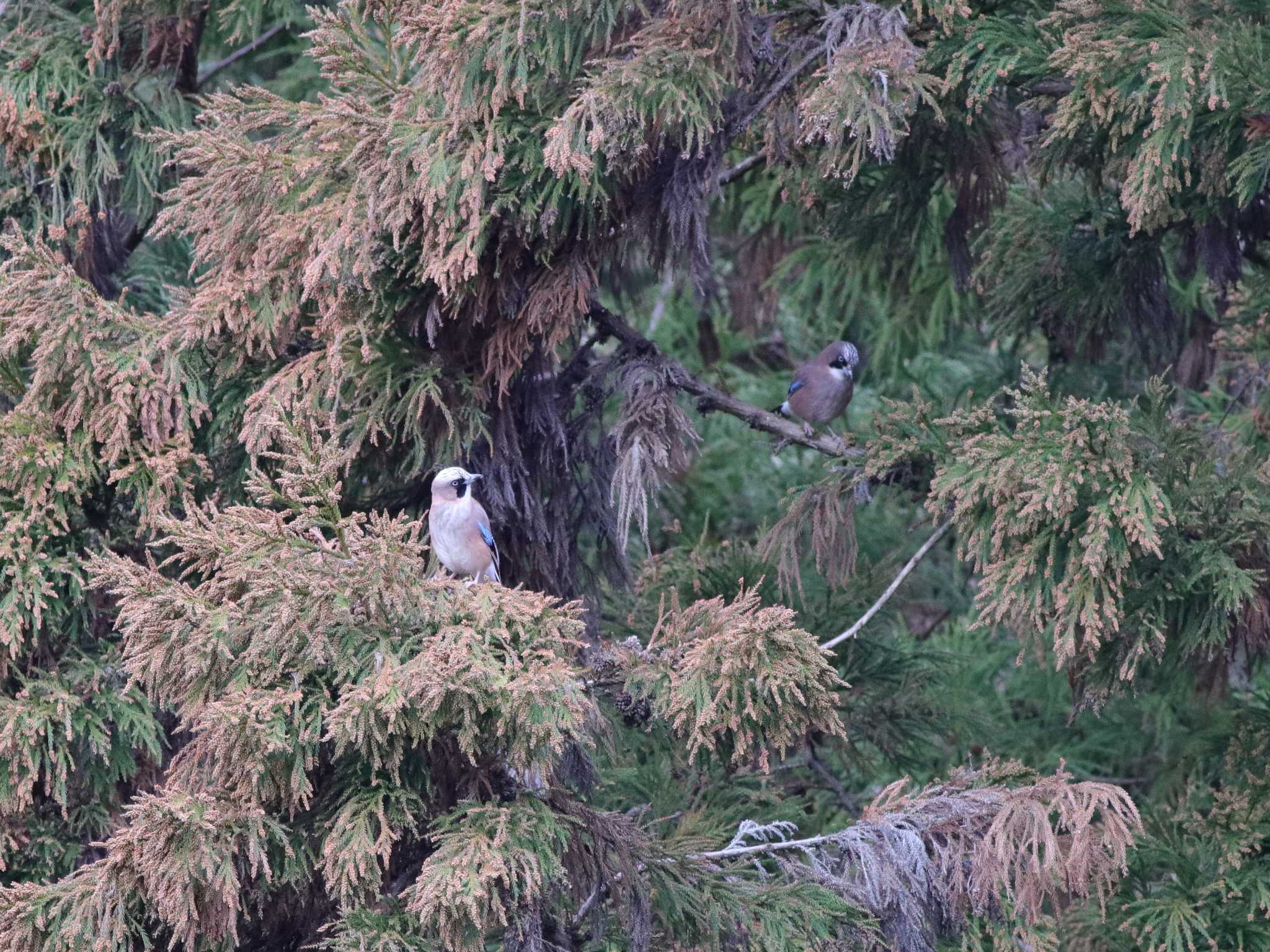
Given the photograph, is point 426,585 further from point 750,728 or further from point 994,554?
point 994,554

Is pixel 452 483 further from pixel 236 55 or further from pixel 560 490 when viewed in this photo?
pixel 236 55

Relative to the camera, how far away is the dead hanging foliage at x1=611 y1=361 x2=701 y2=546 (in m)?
5.22

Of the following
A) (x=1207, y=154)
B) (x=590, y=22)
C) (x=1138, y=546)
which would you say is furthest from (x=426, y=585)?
(x=1207, y=154)

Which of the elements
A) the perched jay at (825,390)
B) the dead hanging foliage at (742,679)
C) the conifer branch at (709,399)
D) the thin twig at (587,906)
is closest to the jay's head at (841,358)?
the perched jay at (825,390)

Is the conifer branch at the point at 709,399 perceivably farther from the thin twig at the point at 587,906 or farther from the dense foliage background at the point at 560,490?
the thin twig at the point at 587,906

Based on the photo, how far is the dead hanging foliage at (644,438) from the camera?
5.22 metres

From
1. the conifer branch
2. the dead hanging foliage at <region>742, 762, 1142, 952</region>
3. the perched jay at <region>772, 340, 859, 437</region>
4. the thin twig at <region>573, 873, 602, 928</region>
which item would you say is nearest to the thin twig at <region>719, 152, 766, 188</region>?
the conifer branch

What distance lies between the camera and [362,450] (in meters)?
5.31

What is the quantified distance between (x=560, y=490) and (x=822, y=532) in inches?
42.4

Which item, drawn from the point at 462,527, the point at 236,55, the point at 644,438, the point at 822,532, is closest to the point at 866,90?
the point at 644,438

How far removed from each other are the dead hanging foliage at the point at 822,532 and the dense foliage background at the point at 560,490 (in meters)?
0.02

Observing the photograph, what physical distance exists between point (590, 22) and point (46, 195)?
2.75 m

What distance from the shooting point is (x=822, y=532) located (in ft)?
19.0

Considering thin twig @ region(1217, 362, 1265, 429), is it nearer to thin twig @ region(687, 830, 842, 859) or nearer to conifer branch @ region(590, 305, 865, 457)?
conifer branch @ region(590, 305, 865, 457)
